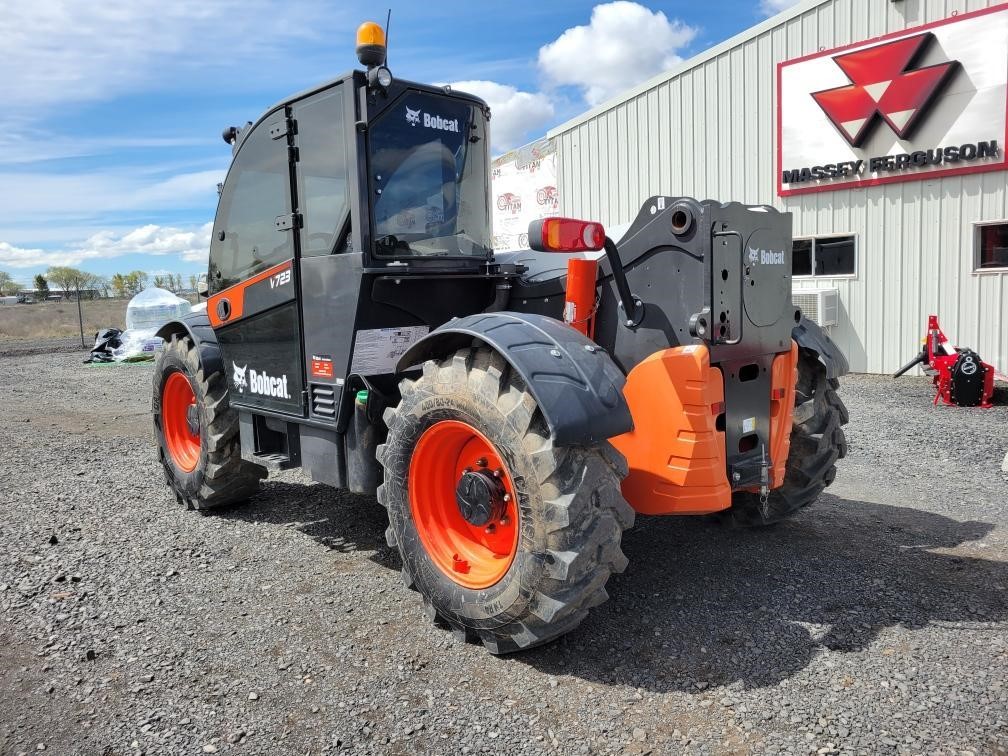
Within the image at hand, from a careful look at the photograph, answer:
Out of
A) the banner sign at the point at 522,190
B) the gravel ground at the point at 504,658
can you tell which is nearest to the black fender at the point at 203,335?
the gravel ground at the point at 504,658

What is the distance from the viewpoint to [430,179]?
431 centimetres

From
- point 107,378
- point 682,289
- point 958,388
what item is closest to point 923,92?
point 958,388

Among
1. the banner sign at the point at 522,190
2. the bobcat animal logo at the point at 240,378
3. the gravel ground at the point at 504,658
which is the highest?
the banner sign at the point at 522,190

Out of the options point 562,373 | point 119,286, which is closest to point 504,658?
point 562,373

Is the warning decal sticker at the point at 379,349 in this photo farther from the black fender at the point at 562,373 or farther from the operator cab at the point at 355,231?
the black fender at the point at 562,373

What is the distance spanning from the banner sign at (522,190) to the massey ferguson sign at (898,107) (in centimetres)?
506

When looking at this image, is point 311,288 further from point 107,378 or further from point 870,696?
point 107,378

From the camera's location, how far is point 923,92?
1031 cm

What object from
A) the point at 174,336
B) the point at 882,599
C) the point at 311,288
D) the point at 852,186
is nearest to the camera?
the point at 882,599

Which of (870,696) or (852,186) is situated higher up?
(852,186)

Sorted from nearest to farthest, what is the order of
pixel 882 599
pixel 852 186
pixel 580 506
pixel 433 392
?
pixel 580 506
pixel 433 392
pixel 882 599
pixel 852 186

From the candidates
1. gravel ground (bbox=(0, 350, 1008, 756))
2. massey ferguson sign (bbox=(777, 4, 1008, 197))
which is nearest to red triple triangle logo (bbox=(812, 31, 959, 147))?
massey ferguson sign (bbox=(777, 4, 1008, 197))

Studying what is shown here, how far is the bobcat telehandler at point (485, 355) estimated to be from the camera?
311cm

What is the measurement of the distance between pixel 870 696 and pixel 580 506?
1.28 metres
